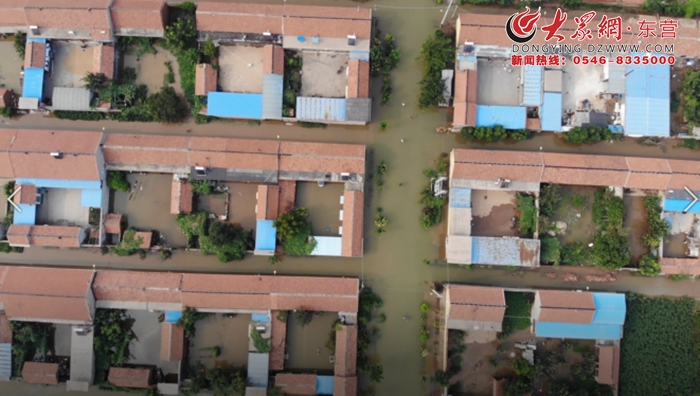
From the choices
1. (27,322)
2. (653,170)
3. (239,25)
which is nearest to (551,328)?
(653,170)

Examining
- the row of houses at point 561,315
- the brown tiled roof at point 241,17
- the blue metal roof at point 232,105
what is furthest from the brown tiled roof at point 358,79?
the row of houses at point 561,315

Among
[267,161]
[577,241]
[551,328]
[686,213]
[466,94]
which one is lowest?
[551,328]

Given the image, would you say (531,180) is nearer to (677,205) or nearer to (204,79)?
(677,205)

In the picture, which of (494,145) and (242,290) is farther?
(494,145)

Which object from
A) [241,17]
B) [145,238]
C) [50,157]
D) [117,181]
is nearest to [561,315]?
[145,238]

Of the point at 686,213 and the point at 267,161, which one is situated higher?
the point at 267,161

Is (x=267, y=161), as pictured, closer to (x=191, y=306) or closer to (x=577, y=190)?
(x=191, y=306)
